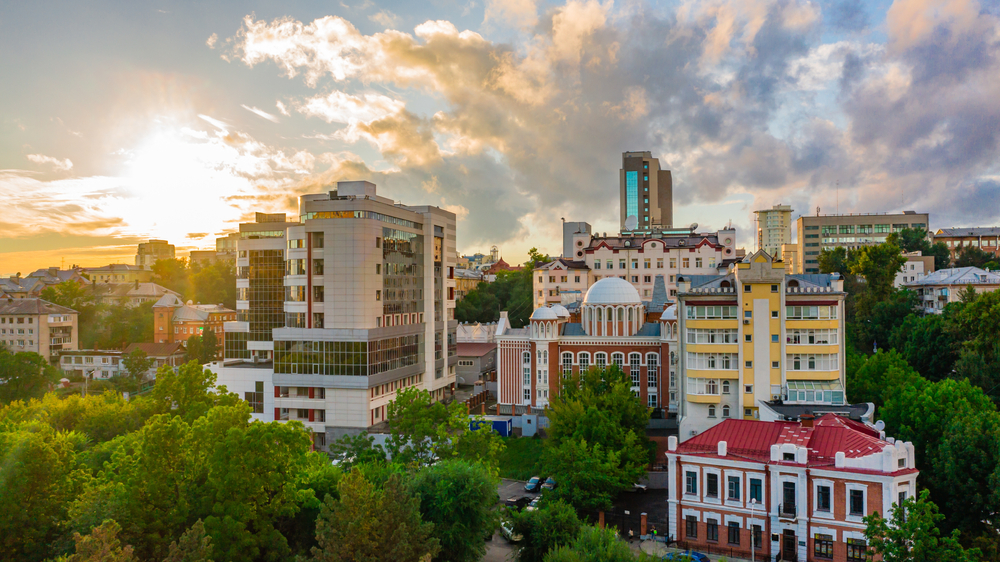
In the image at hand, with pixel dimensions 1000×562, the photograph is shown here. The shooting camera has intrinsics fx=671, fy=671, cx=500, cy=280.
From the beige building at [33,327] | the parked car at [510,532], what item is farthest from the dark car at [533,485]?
the beige building at [33,327]

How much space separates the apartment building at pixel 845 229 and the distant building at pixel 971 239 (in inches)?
379

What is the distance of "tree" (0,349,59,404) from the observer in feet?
274

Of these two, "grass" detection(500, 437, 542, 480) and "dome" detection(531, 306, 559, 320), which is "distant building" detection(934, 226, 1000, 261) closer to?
"dome" detection(531, 306, 559, 320)

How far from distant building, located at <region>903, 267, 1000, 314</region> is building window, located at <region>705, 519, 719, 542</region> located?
66.4 meters

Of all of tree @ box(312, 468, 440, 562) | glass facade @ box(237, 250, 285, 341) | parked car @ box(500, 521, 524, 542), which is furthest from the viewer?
glass facade @ box(237, 250, 285, 341)

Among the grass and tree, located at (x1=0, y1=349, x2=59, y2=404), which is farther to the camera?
tree, located at (x1=0, y1=349, x2=59, y2=404)

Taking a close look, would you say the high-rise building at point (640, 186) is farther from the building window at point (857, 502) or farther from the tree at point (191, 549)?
the tree at point (191, 549)

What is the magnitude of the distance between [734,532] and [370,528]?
76.4 ft

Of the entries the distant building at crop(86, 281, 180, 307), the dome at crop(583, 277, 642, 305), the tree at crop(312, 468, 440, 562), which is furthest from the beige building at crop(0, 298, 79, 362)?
the tree at crop(312, 468, 440, 562)

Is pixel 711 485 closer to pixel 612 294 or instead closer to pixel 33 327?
pixel 612 294

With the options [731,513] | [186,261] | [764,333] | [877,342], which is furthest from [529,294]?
[186,261]

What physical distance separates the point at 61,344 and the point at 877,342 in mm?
127462

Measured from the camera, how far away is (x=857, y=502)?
37.4 metres

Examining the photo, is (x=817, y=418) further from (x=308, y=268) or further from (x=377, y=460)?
(x=308, y=268)
